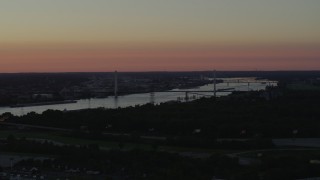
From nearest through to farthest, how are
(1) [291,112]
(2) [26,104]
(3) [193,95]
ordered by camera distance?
(1) [291,112]
(2) [26,104]
(3) [193,95]

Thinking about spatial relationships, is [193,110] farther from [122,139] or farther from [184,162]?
[184,162]

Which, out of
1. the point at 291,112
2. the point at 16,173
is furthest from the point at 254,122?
the point at 16,173

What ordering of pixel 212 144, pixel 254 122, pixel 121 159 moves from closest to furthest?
pixel 121 159, pixel 212 144, pixel 254 122

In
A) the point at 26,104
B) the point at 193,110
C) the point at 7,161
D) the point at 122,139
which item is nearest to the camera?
the point at 7,161

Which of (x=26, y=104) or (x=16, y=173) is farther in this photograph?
(x=26, y=104)

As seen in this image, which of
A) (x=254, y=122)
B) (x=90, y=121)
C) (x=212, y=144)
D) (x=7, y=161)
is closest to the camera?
(x=7, y=161)

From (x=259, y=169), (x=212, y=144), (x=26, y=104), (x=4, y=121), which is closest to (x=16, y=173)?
(x=259, y=169)

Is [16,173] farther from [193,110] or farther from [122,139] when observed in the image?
[193,110]

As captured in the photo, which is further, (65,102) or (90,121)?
(65,102)
